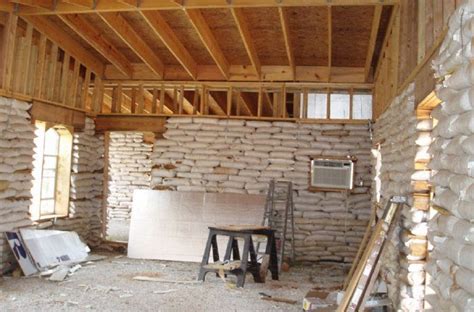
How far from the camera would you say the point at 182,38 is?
677cm

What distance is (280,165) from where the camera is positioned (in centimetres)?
732

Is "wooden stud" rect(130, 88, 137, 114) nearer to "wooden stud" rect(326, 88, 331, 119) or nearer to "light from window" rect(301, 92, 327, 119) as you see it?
"light from window" rect(301, 92, 327, 119)

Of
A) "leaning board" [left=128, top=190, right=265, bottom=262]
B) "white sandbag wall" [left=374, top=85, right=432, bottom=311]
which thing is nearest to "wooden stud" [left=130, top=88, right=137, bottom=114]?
"leaning board" [left=128, top=190, right=265, bottom=262]

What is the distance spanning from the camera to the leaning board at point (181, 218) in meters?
7.20

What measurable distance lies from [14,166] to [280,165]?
3.74 meters

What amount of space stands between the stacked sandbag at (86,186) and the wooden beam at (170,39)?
1963mm

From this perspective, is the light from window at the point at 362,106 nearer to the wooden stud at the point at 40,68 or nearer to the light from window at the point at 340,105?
the light from window at the point at 340,105

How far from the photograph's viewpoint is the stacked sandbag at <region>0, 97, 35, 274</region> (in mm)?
5691

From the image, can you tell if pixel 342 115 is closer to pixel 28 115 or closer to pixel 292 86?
pixel 292 86

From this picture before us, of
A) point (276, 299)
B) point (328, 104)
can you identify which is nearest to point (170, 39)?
point (328, 104)

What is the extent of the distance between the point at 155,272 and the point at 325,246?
260 cm

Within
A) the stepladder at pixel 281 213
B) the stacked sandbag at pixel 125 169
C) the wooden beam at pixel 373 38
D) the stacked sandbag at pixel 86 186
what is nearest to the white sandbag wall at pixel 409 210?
the wooden beam at pixel 373 38

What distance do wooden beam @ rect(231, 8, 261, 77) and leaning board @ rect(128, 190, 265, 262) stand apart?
2.03 metres

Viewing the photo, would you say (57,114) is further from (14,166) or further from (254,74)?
(254,74)
